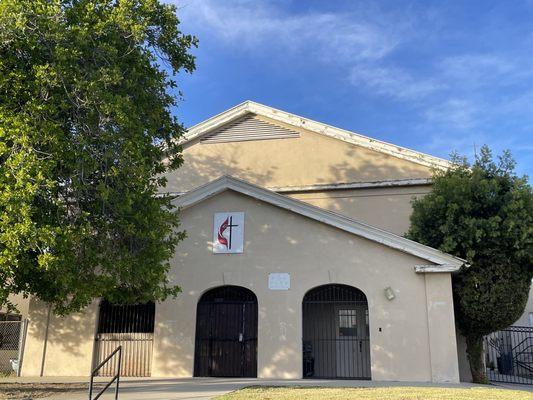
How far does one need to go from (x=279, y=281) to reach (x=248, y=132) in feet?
27.5

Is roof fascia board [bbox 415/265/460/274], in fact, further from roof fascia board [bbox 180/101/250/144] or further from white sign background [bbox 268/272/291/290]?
roof fascia board [bbox 180/101/250/144]

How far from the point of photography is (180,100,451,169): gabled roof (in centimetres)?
1950

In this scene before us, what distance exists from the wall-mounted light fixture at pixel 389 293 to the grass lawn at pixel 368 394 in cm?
314

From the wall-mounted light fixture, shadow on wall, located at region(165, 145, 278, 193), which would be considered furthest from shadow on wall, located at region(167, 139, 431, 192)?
the wall-mounted light fixture

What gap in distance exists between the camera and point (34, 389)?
39.6 feet

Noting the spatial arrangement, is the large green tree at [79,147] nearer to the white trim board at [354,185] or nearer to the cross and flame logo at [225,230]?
the cross and flame logo at [225,230]

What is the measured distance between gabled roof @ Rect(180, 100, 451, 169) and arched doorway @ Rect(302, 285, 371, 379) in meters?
6.32

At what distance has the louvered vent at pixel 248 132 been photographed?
21.1 m

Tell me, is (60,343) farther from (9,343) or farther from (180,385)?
(180,385)

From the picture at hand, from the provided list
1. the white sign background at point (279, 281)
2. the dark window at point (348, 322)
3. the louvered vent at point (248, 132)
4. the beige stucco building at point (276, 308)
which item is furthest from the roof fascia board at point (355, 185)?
the white sign background at point (279, 281)

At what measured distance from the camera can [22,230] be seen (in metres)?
8.81

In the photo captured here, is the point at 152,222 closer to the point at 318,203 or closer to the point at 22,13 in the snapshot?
the point at 22,13

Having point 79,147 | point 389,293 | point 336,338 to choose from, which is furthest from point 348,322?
point 79,147

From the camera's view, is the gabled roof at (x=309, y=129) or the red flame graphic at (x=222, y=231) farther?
the gabled roof at (x=309, y=129)
